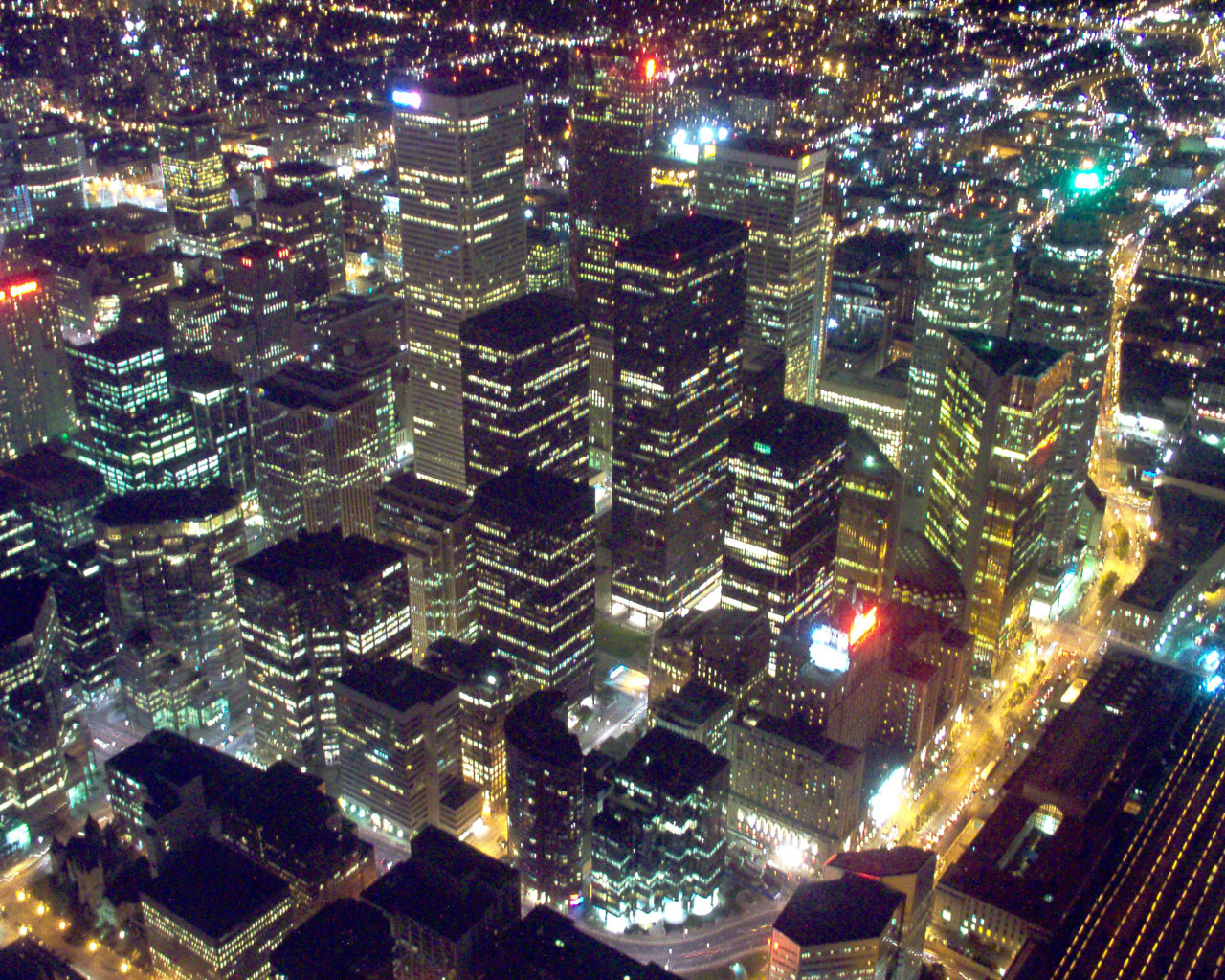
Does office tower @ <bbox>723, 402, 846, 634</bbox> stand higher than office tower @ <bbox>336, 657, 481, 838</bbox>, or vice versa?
office tower @ <bbox>723, 402, 846, 634</bbox>

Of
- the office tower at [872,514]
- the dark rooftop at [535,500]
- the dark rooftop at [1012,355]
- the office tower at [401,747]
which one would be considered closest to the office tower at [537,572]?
the dark rooftop at [535,500]

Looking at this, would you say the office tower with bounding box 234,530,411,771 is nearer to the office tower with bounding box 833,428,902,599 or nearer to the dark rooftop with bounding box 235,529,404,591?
the dark rooftop with bounding box 235,529,404,591

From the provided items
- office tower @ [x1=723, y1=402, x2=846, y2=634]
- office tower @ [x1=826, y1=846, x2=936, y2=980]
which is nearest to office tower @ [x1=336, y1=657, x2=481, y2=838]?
office tower @ [x1=723, y1=402, x2=846, y2=634]

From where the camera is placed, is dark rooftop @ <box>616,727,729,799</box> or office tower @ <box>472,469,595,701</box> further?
office tower @ <box>472,469,595,701</box>

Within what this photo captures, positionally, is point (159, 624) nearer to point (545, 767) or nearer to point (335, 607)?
point (335, 607)

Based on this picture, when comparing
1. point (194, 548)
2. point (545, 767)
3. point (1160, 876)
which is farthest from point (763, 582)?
point (194, 548)

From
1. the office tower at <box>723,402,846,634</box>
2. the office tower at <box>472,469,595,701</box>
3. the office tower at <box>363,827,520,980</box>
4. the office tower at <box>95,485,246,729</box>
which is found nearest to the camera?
the office tower at <box>363,827,520,980</box>

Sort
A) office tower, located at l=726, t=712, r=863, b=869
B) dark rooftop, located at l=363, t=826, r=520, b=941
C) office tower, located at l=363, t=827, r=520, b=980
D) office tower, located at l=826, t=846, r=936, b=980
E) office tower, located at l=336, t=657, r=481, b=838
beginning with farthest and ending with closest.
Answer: office tower, located at l=336, t=657, r=481, b=838
office tower, located at l=726, t=712, r=863, b=869
office tower, located at l=826, t=846, r=936, b=980
dark rooftop, located at l=363, t=826, r=520, b=941
office tower, located at l=363, t=827, r=520, b=980

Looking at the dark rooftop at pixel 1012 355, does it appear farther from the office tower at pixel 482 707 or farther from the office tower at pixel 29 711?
the office tower at pixel 29 711
